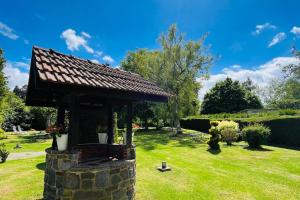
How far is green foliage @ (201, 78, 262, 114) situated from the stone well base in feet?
139

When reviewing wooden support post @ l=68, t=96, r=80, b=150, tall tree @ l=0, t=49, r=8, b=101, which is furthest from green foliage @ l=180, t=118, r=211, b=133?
wooden support post @ l=68, t=96, r=80, b=150

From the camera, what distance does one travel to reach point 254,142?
1534 cm

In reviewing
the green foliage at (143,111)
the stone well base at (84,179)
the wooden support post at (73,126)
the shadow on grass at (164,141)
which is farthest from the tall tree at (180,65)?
the wooden support post at (73,126)

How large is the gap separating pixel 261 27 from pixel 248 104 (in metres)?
31.7

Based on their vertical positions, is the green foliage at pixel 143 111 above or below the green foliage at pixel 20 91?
below

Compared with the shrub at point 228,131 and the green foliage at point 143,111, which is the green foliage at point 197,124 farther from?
the shrub at point 228,131

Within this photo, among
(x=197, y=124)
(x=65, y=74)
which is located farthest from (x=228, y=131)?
(x=65, y=74)

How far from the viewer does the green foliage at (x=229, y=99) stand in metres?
44.9

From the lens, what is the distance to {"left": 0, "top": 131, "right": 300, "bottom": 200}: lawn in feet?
23.2

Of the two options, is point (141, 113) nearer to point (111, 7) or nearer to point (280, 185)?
point (111, 7)

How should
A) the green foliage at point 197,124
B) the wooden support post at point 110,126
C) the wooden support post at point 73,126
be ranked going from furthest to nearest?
the green foliage at point 197,124 → the wooden support post at point 110,126 → the wooden support post at point 73,126

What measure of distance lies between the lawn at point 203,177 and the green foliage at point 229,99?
108 ft

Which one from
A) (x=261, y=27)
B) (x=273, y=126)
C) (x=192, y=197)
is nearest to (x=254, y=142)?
(x=273, y=126)

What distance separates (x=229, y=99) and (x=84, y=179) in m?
44.2
